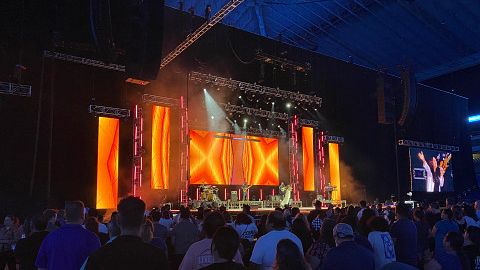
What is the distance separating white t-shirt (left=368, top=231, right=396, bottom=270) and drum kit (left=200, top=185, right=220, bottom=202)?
9796mm

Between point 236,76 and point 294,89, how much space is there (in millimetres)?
2564

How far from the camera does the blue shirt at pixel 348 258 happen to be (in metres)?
2.85

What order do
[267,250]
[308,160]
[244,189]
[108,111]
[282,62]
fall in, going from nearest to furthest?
[267,250]
[108,111]
[244,189]
[282,62]
[308,160]

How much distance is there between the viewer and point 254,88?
14.8m

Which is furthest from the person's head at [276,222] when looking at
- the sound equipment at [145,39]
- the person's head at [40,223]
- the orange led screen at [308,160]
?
the orange led screen at [308,160]

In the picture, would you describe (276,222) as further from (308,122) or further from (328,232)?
(308,122)

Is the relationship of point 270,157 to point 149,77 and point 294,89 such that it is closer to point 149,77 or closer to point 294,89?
point 294,89

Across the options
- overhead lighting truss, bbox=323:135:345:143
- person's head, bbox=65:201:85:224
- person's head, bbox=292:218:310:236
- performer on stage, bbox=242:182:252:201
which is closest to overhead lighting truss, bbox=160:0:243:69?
performer on stage, bbox=242:182:252:201

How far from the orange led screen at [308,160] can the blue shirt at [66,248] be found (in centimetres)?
1419

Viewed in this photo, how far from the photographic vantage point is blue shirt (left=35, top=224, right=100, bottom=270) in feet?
10.1

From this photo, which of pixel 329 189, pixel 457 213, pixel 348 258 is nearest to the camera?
pixel 348 258

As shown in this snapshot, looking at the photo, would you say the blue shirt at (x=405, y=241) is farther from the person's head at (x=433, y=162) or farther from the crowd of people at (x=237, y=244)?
the person's head at (x=433, y=162)

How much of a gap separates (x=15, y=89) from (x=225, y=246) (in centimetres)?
985

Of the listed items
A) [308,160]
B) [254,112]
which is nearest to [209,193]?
[254,112]
